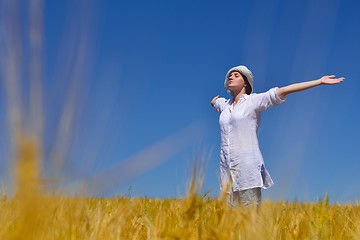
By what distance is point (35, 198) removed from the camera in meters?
0.71

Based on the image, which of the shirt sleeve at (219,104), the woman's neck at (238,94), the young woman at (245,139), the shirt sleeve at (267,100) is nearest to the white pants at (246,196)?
the young woman at (245,139)

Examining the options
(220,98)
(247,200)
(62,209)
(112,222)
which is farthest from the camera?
(220,98)

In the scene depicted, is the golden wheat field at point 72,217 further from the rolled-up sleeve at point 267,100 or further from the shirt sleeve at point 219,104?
the shirt sleeve at point 219,104

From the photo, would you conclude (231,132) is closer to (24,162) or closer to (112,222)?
(112,222)

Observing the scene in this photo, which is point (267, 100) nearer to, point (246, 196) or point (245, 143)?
point (245, 143)

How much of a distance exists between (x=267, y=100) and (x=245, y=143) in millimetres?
346

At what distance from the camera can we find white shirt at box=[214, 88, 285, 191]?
3.24 meters

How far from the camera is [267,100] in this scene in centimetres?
327

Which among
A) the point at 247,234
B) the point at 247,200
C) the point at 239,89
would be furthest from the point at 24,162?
the point at 239,89

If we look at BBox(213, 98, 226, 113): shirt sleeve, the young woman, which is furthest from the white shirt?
BBox(213, 98, 226, 113): shirt sleeve

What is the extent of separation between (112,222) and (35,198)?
957mm

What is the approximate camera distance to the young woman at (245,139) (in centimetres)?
322

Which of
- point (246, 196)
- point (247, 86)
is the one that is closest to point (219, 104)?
point (247, 86)

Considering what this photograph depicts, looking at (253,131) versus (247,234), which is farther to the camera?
(253,131)
